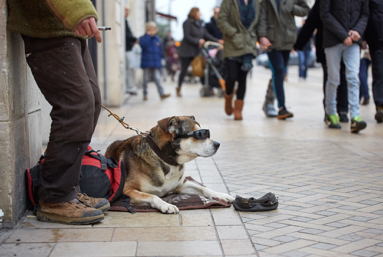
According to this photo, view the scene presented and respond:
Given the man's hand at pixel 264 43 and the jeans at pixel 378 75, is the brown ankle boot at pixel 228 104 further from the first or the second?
the jeans at pixel 378 75

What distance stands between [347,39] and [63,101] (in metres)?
5.18

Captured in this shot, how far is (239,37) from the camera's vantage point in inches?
349

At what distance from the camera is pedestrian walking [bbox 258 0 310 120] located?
909 cm

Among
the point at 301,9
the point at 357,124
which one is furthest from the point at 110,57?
the point at 357,124

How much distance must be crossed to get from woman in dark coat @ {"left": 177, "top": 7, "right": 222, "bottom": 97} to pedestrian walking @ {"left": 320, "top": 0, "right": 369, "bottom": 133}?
20.5ft

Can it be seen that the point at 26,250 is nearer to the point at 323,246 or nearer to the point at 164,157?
the point at 164,157

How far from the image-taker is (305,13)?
916 cm

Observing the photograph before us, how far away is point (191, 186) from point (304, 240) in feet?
4.49

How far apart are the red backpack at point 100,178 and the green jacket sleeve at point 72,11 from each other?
1185mm

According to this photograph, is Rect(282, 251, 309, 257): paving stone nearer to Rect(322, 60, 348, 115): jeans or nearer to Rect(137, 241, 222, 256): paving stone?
Rect(137, 241, 222, 256): paving stone

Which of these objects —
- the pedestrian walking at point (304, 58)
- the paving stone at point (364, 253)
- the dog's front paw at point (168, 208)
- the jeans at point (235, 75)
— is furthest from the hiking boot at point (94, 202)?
the pedestrian walking at point (304, 58)

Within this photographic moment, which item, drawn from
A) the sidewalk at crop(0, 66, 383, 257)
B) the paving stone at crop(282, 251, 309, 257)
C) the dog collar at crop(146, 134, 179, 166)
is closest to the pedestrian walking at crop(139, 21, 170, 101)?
the sidewalk at crop(0, 66, 383, 257)

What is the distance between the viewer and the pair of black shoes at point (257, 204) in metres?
3.96

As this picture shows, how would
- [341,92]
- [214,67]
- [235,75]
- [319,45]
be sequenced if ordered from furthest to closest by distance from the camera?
[214,67], [235,75], [341,92], [319,45]
